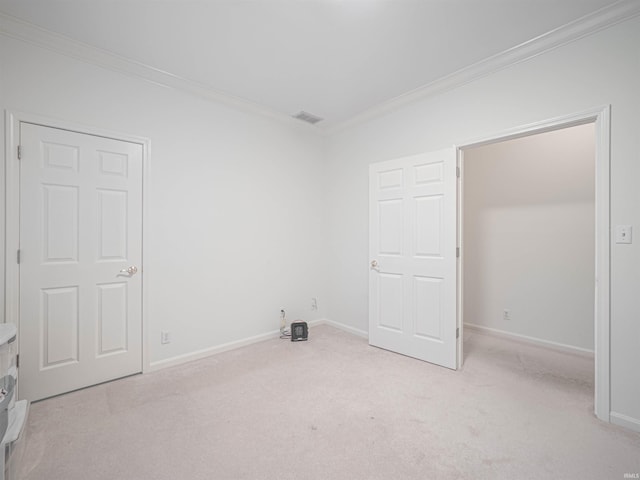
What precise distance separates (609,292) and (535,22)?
6.54 feet

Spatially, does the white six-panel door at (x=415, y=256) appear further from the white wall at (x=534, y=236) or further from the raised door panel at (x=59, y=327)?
the raised door panel at (x=59, y=327)

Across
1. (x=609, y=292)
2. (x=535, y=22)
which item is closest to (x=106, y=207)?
(x=535, y=22)

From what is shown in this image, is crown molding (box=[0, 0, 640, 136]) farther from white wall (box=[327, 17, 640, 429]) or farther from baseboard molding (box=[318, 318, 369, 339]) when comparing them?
baseboard molding (box=[318, 318, 369, 339])

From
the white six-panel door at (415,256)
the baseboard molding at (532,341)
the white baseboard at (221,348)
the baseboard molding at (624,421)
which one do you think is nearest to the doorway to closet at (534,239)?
the baseboard molding at (532,341)

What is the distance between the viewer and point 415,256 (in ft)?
10.3

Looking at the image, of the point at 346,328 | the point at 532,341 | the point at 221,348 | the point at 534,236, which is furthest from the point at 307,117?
the point at 532,341

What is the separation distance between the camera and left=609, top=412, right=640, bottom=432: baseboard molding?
1.92 m

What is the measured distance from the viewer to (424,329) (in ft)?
9.99

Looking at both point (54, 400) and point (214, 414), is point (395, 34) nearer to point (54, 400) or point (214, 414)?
point (214, 414)

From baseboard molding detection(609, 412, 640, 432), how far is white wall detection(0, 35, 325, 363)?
9.99ft

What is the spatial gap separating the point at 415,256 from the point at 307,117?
7.31 feet

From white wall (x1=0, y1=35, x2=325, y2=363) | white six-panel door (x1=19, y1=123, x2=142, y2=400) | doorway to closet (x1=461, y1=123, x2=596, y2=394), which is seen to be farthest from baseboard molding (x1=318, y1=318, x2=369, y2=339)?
white six-panel door (x1=19, y1=123, x2=142, y2=400)

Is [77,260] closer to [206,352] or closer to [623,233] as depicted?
[206,352]

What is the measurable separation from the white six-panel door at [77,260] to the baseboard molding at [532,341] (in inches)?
160
